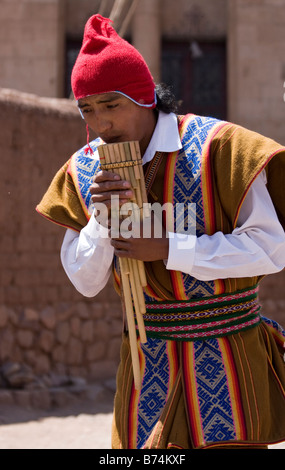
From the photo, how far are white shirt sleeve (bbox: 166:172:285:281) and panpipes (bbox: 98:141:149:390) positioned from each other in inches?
5.0

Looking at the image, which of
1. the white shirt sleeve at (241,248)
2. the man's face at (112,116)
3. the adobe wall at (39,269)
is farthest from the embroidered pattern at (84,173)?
the adobe wall at (39,269)

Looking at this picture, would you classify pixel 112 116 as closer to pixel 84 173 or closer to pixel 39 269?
pixel 84 173

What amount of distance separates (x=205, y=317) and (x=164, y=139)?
2.02 ft

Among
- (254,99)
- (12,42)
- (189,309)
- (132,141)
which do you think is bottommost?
(189,309)

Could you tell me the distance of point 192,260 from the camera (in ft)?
7.96

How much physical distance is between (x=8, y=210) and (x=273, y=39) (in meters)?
4.04

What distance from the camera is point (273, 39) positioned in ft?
28.4

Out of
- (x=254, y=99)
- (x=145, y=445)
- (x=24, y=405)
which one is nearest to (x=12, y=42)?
(x=254, y=99)

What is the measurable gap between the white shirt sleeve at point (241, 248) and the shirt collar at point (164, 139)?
311mm

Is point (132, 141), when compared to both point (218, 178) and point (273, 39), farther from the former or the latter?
point (273, 39)

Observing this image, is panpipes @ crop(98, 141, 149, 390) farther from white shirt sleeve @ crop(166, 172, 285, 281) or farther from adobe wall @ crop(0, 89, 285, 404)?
adobe wall @ crop(0, 89, 285, 404)

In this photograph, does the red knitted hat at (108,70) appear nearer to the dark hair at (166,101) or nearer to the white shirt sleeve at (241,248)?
the dark hair at (166,101)

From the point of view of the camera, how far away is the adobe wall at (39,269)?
6.21 metres

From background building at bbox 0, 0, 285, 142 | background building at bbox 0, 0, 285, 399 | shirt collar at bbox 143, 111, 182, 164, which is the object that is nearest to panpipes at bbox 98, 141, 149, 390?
shirt collar at bbox 143, 111, 182, 164
